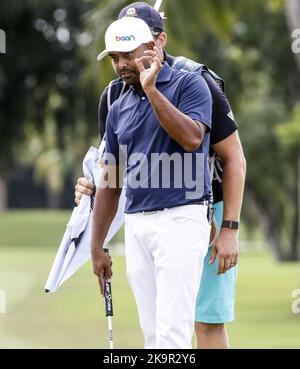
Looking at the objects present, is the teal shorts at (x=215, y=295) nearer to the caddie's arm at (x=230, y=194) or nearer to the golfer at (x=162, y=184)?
the caddie's arm at (x=230, y=194)

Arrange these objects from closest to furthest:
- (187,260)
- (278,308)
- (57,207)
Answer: (187,260) → (278,308) → (57,207)

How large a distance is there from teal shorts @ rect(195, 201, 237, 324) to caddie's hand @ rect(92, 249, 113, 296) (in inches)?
19.9

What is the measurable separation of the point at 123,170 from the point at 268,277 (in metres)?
21.9

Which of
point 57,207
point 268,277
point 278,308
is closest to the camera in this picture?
point 278,308

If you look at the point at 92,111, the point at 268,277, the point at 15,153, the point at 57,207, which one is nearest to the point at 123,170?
the point at 268,277

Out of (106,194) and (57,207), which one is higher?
(106,194)

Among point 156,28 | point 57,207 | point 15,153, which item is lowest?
point 57,207

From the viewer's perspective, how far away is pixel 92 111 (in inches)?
1265

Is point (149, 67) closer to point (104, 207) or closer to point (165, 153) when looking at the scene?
point (165, 153)

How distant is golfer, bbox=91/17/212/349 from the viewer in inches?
227

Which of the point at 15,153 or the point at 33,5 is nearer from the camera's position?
the point at 33,5

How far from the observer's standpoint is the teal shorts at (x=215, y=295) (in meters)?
6.39

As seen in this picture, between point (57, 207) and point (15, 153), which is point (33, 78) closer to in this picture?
point (15, 153)

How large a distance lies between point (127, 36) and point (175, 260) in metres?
1.11
